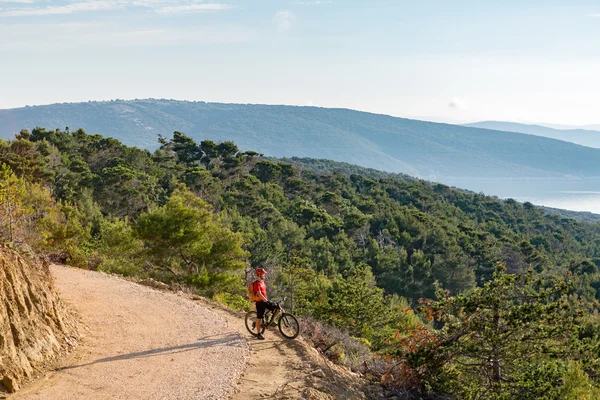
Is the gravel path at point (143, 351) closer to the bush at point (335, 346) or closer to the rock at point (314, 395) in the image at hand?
the rock at point (314, 395)

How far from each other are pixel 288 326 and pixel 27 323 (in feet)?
15.7

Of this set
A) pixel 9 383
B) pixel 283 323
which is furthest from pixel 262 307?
pixel 9 383

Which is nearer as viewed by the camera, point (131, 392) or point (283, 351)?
point (131, 392)

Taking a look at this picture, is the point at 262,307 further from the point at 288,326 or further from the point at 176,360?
the point at 176,360

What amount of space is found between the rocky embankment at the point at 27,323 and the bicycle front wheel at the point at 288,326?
3858 millimetres

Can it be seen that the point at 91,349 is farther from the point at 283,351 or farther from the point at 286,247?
the point at 286,247

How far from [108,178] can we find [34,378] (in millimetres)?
36377

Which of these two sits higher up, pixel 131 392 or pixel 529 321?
pixel 529 321

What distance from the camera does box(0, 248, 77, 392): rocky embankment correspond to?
26.1ft

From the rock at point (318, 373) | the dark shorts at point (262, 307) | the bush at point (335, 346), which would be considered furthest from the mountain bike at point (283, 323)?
the rock at point (318, 373)

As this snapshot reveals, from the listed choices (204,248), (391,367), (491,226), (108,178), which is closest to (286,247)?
(108,178)

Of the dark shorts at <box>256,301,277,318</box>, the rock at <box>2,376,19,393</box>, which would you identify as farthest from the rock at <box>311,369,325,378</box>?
the rock at <box>2,376,19,393</box>

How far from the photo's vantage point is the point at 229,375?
360 inches

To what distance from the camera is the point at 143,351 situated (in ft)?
32.6
